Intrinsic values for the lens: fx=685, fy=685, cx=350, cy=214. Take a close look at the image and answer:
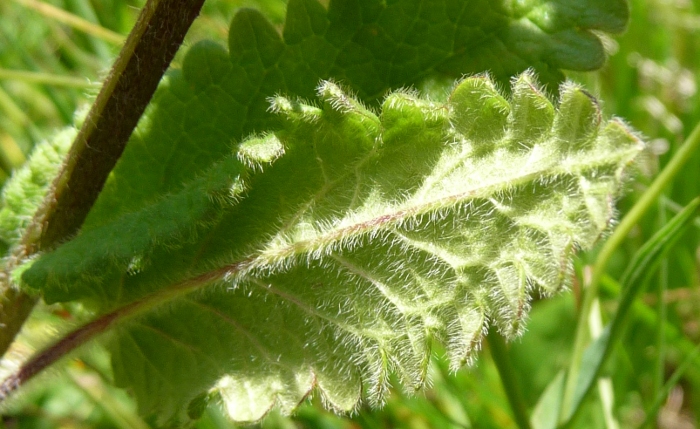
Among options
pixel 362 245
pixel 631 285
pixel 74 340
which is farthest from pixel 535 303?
pixel 74 340

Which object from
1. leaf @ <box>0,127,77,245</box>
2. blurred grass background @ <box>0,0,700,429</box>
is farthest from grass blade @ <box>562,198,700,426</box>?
leaf @ <box>0,127,77,245</box>

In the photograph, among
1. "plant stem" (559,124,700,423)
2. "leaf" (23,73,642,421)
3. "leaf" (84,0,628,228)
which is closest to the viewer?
"leaf" (23,73,642,421)

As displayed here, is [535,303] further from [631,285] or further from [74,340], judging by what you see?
[74,340]

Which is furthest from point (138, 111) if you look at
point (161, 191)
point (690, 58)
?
point (690, 58)

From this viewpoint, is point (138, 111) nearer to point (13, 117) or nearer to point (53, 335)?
point (53, 335)

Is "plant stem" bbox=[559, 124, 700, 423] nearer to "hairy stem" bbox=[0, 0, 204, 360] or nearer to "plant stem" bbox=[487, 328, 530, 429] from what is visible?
"plant stem" bbox=[487, 328, 530, 429]

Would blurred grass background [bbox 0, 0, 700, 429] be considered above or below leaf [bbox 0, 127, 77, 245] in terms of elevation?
below

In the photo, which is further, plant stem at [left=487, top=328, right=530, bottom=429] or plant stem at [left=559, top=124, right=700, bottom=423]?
plant stem at [left=559, top=124, right=700, bottom=423]
